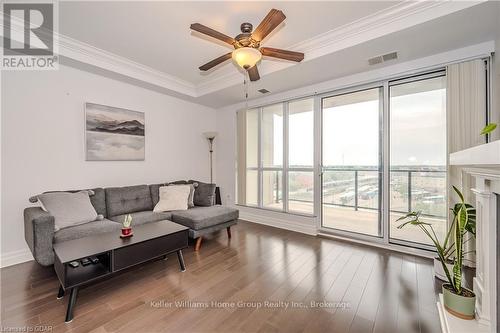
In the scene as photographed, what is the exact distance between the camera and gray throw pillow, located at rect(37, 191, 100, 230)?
94.9 inches

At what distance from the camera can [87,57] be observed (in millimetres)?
2871

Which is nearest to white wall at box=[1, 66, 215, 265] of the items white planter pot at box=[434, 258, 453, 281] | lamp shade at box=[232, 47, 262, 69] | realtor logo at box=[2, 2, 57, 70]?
realtor logo at box=[2, 2, 57, 70]

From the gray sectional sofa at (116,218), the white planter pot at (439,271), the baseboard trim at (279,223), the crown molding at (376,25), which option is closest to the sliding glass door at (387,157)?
the baseboard trim at (279,223)

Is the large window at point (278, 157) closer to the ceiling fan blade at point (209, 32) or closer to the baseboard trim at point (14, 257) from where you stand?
the ceiling fan blade at point (209, 32)

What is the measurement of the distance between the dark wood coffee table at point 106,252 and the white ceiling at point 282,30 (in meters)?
2.25

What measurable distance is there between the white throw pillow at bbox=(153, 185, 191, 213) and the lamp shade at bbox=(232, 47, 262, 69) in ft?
7.74

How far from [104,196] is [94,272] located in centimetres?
156

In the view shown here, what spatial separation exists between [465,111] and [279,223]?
3095 mm

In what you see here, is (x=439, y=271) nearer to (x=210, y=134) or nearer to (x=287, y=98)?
(x=287, y=98)

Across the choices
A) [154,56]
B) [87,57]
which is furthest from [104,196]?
[154,56]

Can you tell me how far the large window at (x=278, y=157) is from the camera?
3.98m

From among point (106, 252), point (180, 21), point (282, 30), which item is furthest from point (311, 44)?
point (106, 252)

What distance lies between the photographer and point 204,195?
3.80 m

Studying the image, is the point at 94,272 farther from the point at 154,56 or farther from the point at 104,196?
the point at 154,56
